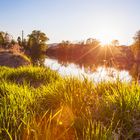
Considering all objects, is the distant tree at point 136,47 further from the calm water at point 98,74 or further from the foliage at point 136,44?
the calm water at point 98,74

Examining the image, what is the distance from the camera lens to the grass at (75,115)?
3854mm

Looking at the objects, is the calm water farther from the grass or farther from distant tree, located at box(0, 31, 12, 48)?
distant tree, located at box(0, 31, 12, 48)

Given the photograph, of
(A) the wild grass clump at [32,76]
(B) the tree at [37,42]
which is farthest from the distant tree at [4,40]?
(A) the wild grass clump at [32,76]

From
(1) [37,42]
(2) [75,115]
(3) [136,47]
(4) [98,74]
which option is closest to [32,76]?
(4) [98,74]

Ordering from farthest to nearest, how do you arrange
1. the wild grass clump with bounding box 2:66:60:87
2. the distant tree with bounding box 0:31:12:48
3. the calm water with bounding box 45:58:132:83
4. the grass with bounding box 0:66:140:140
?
the distant tree with bounding box 0:31:12:48 → the wild grass clump with bounding box 2:66:60:87 → the calm water with bounding box 45:58:132:83 → the grass with bounding box 0:66:140:140

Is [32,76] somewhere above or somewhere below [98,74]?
below

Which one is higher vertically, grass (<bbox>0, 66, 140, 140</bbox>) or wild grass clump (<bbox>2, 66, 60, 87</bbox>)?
grass (<bbox>0, 66, 140, 140</bbox>)

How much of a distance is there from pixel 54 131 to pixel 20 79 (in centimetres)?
825

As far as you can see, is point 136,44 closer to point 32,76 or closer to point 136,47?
point 136,47

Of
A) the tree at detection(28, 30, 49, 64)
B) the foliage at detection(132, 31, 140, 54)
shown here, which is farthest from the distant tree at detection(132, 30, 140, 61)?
the tree at detection(28, 30, 49, 64)

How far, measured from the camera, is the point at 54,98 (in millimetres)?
6117

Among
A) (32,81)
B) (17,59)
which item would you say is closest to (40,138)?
(32,81)

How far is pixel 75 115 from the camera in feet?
16.5

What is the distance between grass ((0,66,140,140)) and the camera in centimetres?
385
